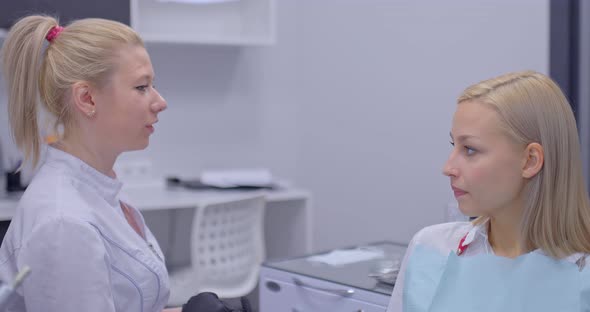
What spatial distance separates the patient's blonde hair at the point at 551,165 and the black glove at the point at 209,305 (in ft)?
1.76

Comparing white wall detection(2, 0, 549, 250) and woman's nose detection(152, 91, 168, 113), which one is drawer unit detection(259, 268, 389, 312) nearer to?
woman's nose detection(152, 91, 168, 113)

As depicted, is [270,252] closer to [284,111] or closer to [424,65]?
[284,111]

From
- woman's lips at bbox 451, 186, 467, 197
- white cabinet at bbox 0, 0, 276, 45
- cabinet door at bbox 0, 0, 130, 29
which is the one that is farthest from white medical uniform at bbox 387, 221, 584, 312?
white cabinet at bbox 0, 0, 276, 45

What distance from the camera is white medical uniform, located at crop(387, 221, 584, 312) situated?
4.69ft

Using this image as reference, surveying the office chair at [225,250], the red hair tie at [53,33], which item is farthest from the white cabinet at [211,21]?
the red hair tie at [53,33]

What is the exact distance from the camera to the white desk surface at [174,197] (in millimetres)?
3016

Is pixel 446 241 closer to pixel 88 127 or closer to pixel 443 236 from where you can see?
pixel 443 236

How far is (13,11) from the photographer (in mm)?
3029

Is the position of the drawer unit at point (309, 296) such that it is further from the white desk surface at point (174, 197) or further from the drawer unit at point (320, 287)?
the white desk surface at point (174, 197)

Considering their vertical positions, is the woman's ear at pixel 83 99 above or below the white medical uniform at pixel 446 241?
above

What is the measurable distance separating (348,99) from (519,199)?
8.66ft

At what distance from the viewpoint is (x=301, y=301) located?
1.77 meters

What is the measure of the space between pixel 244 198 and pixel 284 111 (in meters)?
1.26

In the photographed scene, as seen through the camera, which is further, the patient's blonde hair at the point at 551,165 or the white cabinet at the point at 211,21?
the white cabinet at the point at 211,21
